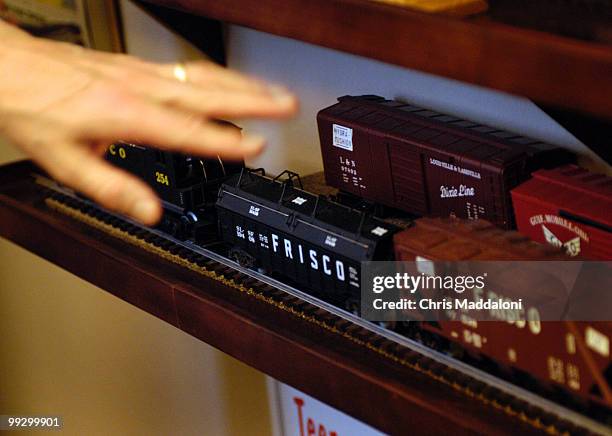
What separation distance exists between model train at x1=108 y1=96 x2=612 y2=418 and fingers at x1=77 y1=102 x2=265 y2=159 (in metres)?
1.32

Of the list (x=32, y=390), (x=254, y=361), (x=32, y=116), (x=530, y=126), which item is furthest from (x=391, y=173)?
(x=32, y=390)

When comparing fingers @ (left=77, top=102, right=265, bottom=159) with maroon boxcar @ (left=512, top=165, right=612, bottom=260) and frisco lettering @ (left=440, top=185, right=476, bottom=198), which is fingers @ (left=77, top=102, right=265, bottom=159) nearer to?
maroon boxcar @ (left=512, top=165, right=612, bottom=260)

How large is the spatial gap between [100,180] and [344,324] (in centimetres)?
186

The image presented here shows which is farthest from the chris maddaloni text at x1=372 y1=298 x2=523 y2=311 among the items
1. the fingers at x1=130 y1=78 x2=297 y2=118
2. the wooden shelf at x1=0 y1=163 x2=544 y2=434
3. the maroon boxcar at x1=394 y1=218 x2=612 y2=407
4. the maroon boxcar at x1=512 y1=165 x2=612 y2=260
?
the fingers at x1=130 y1=78 x2=297 y2=118

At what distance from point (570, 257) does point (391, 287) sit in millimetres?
527

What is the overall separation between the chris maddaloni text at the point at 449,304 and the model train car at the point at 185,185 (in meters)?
0.87

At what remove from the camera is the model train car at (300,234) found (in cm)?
243

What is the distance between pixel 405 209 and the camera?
267 cm

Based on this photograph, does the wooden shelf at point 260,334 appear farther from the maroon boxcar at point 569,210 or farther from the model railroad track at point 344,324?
the maroon boxcar at point 569,210

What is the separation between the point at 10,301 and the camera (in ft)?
13.1

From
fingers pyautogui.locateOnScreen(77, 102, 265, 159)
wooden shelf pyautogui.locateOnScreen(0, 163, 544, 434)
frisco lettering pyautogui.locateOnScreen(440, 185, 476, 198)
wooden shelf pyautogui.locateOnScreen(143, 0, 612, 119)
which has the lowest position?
wooden shelf pyautogui.locateOnScreen(0, 163, 544, 434)

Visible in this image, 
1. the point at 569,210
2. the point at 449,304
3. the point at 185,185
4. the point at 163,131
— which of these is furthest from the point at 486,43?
the point at 185,185

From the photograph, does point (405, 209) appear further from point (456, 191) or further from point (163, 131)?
point (163, 131)

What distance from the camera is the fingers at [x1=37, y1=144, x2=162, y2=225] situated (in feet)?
2.23
